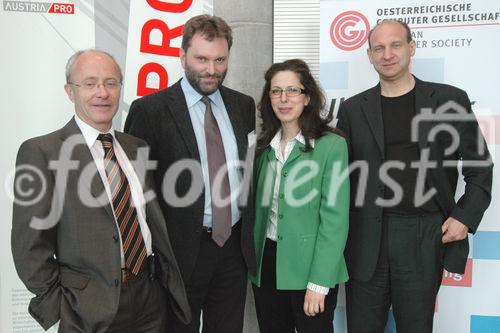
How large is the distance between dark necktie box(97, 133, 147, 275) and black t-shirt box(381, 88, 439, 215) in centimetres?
134

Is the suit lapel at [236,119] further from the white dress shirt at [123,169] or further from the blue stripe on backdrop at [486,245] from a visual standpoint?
the blue stripe on backdrop at [486,245]

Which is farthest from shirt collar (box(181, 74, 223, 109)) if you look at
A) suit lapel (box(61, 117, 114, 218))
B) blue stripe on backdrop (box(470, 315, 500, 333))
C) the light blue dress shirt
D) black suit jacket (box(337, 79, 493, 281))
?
blue stripe on backdrop (box(470, 315, 500, 333))

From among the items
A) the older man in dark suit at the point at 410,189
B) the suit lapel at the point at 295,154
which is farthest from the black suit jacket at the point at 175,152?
the older man in dark suit at the point at 410,189

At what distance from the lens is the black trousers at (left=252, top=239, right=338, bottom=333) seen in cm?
220

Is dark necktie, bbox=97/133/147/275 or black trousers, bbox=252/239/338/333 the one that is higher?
dark necktie, bbox=97/133/147/275

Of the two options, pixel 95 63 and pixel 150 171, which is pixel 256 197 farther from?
pixel 95 63

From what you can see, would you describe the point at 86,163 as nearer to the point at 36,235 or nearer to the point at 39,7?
the point at 36,235

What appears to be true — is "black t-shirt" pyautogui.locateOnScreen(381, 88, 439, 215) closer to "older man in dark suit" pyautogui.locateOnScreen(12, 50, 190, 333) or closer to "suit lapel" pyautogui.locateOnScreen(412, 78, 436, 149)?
"suit lapel" pyautogui.locateOnScreen(412, 78, 436, 149)

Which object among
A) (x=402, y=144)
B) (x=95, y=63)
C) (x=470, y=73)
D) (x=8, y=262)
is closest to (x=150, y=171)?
(x=95, y=63)

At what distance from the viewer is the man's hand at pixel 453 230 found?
233 cm

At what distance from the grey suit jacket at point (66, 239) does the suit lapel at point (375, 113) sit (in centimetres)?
144

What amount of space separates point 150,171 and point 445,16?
226cm

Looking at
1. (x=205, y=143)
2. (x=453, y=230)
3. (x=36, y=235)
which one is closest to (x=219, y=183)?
(x=205, y=143)

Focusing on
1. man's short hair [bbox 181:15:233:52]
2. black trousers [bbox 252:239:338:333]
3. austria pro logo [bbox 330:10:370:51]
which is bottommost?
black trousers [bbox 252:239:338:333]
